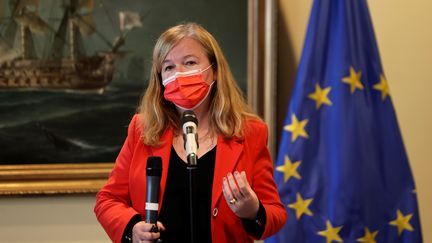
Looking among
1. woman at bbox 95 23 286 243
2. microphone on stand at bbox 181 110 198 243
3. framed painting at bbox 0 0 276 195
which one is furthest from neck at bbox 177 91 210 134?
framed painting at bbox 0 0 276 195

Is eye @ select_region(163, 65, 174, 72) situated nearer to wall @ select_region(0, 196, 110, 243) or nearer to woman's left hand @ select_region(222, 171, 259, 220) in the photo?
woman's left hand @ select_region(222, 171, 259, 220)

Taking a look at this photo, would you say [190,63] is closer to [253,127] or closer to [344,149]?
[253,127]

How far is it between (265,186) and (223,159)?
15 cm

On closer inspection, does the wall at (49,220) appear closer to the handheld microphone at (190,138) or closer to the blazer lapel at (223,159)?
the blazer lapel at (223,159)

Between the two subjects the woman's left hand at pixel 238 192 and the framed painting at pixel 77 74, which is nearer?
the woman's left hand at pixel 238 192

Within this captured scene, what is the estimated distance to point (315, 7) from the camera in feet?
Result: 8.27

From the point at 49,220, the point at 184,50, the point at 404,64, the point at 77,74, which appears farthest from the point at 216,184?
the point at 404,64

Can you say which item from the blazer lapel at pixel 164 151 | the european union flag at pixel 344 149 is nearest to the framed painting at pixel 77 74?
the european union flag at pixel 344 149

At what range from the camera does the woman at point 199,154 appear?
59.2 inches

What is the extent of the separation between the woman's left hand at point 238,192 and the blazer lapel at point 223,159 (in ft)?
0.42

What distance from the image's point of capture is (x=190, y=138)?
1290 mm

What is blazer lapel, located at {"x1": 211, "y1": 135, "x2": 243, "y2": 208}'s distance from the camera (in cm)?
151

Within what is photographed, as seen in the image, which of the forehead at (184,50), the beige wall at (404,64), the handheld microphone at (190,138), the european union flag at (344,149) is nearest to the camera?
the handheld microphone at (190,138)

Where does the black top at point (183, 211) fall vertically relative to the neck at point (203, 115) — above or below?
below
